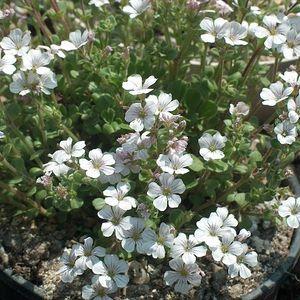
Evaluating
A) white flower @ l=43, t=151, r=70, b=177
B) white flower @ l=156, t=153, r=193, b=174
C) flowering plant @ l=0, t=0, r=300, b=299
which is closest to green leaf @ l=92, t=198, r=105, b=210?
flowering plant @ l=0, t=0, r=300, b=299

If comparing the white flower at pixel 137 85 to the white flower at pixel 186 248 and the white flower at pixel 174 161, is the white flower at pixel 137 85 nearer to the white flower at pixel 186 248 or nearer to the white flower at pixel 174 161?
the white flower at pixel 174 161

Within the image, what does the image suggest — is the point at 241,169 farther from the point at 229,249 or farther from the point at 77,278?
the point at 77,278

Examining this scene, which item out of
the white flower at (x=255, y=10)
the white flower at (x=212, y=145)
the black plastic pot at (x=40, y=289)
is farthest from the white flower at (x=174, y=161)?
the white flower at (x=255, y=10)

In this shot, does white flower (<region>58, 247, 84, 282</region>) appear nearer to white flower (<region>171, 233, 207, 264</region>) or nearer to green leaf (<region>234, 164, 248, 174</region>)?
white flower (<region>171, 233, 207, 264</region>)

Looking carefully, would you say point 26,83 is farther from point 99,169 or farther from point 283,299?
point 283,299

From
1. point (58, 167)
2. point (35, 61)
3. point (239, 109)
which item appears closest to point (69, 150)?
point (58, 167)
